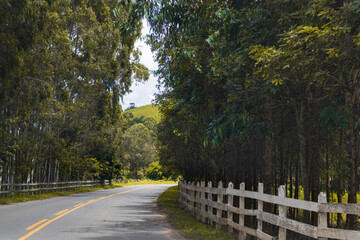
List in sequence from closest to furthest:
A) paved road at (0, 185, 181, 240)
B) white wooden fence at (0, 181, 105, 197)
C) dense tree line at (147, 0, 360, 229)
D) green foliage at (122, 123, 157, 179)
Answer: dense tree line at (147, 0, 360, 229), paved road at (0, 185, 181, 240), white wooden fence at (0, 181, 105, 197), green foliage at (122, 123, 157, 179)

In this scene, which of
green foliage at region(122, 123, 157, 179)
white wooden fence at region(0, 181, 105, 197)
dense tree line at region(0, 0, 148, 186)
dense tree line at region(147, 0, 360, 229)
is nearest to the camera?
dense tree line at region(147, 0, 360, 229)

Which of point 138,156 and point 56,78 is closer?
point 56,78

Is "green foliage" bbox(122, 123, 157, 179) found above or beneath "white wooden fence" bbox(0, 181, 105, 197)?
above

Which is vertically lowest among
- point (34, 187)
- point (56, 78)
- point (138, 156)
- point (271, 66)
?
point (34, 187)

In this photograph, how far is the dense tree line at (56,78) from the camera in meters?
20.5

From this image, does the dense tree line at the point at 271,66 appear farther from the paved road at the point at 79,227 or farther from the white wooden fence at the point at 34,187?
the white wooden fence at the point at 34,187

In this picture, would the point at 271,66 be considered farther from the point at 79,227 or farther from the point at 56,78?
the point at 56,78

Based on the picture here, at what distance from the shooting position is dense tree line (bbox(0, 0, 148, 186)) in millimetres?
20531

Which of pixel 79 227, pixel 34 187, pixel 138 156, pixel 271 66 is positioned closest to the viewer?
pixel 271 66

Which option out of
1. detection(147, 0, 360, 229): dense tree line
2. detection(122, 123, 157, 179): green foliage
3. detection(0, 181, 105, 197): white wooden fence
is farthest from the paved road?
detection(122, 123, 157, 179): green foliage

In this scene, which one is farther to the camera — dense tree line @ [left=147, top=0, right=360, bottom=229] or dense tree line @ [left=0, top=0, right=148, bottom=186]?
dense tree line @ [left=0, top=0, right=148, bottom=186]

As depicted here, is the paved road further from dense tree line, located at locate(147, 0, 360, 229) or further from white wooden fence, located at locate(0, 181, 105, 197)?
white wooden fence, located at locate(0, 181, 105, 197)

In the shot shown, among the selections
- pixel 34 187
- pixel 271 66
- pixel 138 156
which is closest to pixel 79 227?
pixel 271 66

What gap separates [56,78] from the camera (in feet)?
106
